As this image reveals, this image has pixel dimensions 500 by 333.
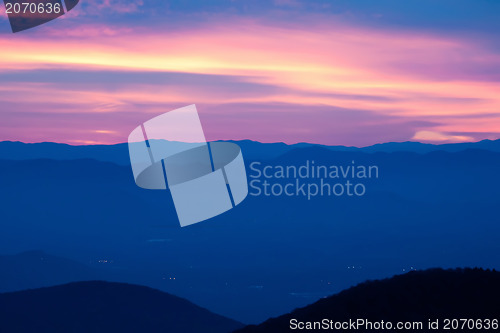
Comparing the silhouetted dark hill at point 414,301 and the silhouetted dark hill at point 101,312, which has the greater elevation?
the silhouetted dark hill at point 414,301

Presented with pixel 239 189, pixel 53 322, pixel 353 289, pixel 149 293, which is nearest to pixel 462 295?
pixel 353 289

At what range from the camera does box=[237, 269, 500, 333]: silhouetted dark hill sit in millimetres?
39375

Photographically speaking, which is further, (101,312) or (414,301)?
(101,312)

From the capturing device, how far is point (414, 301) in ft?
137

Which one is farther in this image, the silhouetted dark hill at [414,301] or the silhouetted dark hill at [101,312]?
the silhouetted dark hill at [101,312]

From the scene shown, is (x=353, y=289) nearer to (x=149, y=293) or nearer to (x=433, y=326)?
(x=433, y=326)

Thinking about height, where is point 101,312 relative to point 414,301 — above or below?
below

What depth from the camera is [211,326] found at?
158250 millimetres

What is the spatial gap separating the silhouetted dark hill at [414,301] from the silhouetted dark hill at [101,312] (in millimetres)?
102554

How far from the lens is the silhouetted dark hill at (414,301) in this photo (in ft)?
129

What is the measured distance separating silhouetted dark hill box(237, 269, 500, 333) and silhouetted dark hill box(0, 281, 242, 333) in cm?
10255

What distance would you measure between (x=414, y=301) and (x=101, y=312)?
118087mm

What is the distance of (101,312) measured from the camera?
5846 inches

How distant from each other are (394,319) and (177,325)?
124418 millimetres
